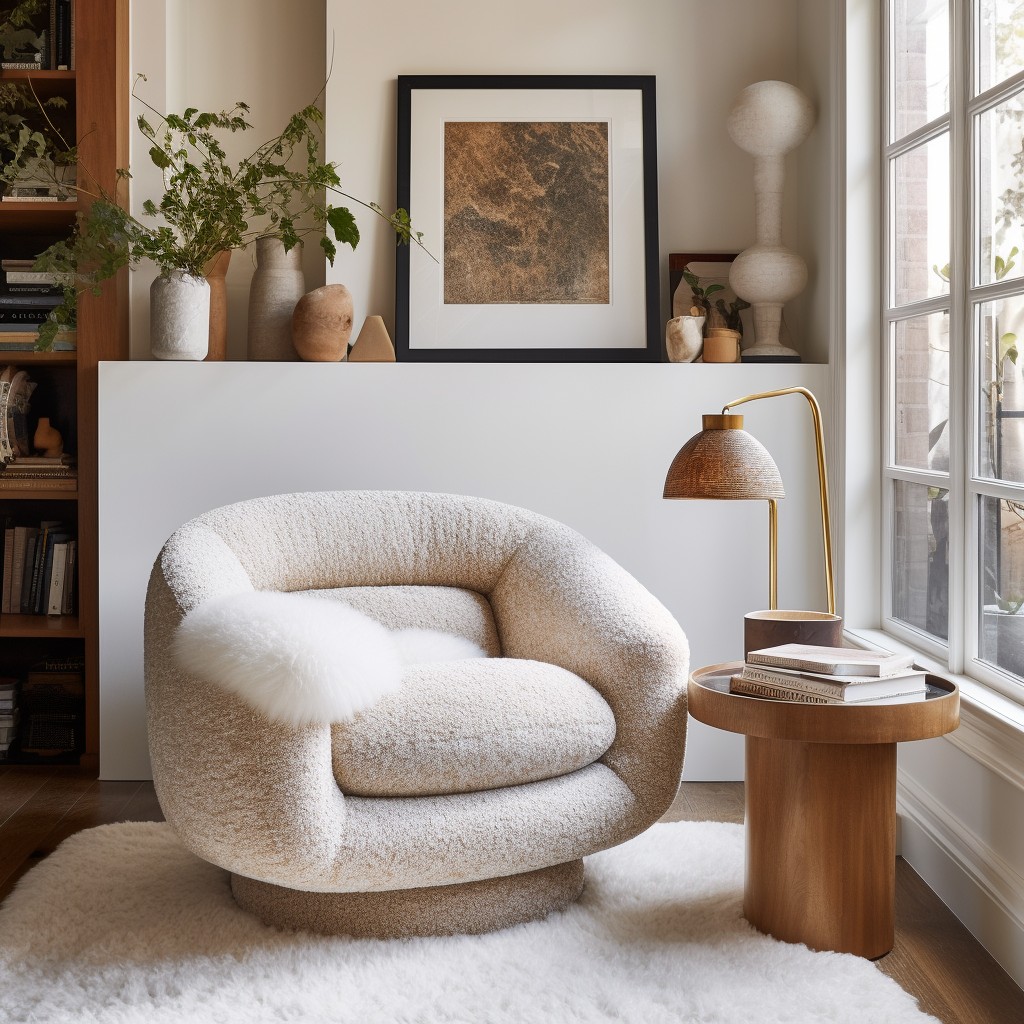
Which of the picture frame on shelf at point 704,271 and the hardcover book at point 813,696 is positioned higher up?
the picture frame on shelf at point 704,271

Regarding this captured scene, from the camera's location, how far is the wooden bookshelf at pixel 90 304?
3.15 metres

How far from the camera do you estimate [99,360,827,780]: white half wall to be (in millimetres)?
3033

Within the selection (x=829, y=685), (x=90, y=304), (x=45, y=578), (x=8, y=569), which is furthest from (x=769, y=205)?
(x=8, y=569)

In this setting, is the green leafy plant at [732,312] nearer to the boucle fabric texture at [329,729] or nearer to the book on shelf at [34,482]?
the boucle fabric texture at [329,729]

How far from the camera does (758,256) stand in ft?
10.5

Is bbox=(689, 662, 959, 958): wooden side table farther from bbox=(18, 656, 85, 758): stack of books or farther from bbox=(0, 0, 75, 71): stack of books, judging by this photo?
bbox=(0, 0, 75, 71): stack of books

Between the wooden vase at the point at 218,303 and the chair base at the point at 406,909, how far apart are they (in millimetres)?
1703

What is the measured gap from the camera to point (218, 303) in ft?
10.4

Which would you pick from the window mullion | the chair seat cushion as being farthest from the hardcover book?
the window mullion

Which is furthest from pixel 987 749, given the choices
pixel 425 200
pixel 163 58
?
pixel 163 58

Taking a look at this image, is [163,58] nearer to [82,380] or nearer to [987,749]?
[82,380]

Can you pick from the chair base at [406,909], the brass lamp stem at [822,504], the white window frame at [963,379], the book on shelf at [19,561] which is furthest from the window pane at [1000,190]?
the book on shelf at [19,561]

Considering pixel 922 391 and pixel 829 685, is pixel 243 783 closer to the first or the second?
pixel 829 685

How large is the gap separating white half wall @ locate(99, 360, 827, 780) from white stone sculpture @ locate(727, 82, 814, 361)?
0.27m
